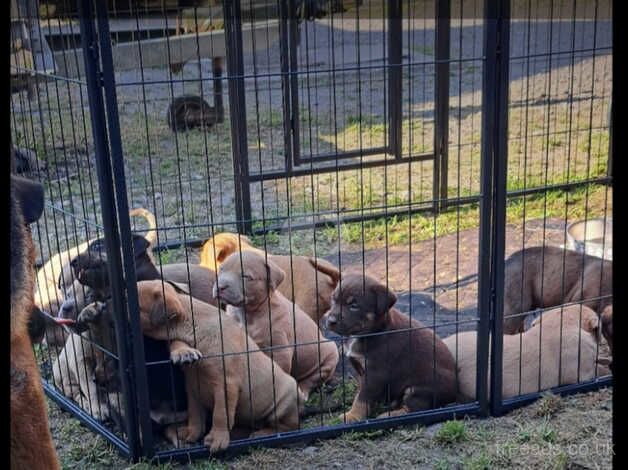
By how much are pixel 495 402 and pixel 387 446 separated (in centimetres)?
71

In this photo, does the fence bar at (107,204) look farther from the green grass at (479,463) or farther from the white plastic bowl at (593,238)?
the white plastic bowl at (593,238)

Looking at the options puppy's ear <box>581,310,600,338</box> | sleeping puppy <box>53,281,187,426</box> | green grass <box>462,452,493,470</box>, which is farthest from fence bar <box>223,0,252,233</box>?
green grass <box>462,452,493,470</box>

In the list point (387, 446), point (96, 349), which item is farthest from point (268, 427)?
point (96, 349)

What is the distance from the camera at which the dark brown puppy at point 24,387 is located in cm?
167

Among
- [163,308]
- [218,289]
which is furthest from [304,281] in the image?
[163,308]

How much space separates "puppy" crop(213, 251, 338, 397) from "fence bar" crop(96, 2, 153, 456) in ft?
2.20

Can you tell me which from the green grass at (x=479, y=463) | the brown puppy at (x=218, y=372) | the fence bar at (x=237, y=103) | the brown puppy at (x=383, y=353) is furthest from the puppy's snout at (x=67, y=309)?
the fence bar at (x=237, y=103)

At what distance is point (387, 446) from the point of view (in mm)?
4297

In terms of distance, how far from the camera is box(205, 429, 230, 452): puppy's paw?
13.7 ft

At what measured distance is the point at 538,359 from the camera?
4.69 meters

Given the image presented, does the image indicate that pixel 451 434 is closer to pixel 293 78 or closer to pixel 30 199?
pixel 30 199

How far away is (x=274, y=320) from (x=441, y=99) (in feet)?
13.4

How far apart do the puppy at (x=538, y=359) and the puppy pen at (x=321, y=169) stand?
3.2 inches

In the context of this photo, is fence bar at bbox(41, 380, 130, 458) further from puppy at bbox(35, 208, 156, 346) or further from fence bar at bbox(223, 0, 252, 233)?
fence bar at bbox(223, 0, 252, 233)
